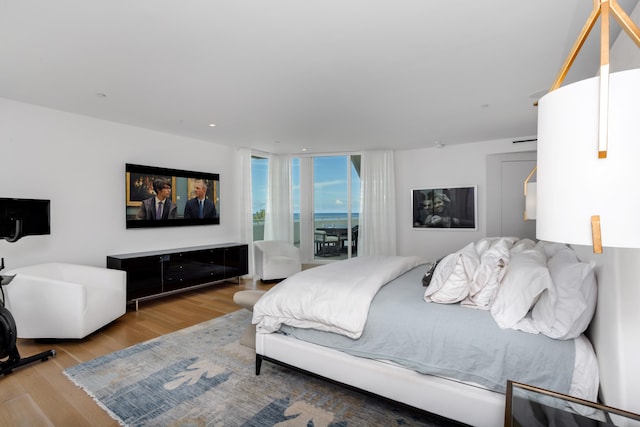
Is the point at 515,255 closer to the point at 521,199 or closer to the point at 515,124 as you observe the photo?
the point at 515,124

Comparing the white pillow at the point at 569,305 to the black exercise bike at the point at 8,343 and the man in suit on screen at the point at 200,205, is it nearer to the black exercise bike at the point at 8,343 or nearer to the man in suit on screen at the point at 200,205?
the black exercise bike at the point at 8,343

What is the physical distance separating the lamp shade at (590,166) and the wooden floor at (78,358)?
2.58m

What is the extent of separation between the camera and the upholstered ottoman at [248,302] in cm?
280

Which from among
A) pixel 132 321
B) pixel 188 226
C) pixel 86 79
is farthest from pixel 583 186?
pixel 188 226

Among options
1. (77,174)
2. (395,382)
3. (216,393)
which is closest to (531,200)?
(395,382)

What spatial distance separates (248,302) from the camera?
280 centimetres

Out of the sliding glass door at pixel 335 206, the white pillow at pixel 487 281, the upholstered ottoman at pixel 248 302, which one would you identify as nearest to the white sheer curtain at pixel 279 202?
the sliding glass door at pixel 335 206

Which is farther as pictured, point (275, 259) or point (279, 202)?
point (279, 202)

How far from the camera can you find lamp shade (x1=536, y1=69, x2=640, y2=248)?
1.88ft

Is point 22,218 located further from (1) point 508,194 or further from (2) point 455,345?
(1) point 508,194

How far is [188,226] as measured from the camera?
17.2ft

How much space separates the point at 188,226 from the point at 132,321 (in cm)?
186

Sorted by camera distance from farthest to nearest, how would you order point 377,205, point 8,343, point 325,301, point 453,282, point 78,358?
point 377,205
point 78,358
point 8,343
point 325,301
point 453,282

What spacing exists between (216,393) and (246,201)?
4115 millimetres
